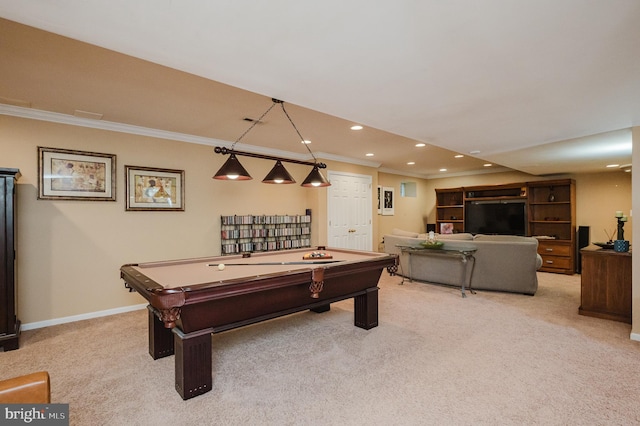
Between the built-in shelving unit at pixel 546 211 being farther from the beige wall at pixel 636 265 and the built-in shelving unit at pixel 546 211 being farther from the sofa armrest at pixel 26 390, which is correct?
the sofa armrest at pixel 26 390

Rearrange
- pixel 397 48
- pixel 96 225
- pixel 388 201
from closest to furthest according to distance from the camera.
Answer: pixel 397 48
pixel 96 225
pixel 388 201

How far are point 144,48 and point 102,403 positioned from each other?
231 centimetres

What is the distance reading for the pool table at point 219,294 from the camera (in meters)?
2.03

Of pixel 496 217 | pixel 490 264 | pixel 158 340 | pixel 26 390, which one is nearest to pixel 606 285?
pixel 490 264

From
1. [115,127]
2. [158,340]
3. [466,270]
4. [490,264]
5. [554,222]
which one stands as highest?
[115,127]

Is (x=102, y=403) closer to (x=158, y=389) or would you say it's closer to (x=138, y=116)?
→ (x=158, y=389)

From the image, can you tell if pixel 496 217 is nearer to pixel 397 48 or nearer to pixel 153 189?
pixel 397 48

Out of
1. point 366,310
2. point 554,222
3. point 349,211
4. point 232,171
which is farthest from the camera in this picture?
point 554,222

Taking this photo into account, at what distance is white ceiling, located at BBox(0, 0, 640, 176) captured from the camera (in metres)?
1.46

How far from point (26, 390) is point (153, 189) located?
3.43 m

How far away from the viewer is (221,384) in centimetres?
233

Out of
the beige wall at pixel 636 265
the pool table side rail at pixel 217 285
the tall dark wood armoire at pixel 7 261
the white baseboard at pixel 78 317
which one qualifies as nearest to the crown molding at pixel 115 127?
the tall dark wood armoire at pixel 7 261

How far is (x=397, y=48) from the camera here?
1.81m

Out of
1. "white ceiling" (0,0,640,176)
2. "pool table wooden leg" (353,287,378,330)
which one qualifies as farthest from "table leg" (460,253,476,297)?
"white ceiling" (0,0,640,176)
